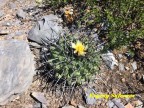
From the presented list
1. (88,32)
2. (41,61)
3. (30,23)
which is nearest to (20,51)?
(41,61)

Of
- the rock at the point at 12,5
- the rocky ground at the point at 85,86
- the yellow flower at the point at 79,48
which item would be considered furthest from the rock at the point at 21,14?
the yellow flower at the point at 79,48

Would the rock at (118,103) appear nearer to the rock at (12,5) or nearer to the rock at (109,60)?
the rock at (109,60)

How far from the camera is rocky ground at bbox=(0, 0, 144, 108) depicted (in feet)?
13.2

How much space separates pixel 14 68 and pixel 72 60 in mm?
735

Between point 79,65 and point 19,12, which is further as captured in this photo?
point 19,12

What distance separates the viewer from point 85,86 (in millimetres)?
4109

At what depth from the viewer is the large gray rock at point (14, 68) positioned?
3.90 m

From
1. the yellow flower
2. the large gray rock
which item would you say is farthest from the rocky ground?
the yellow flower

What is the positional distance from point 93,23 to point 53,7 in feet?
2.15

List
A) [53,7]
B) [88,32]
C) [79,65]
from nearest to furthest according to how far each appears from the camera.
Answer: [79,65], [88,32], [53,7]

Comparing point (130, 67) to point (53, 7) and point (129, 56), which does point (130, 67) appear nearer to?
point (129, 56)

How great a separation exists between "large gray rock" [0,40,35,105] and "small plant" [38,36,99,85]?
9.4 inches

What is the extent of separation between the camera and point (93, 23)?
15.3 feet

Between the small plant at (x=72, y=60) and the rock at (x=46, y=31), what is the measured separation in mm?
225
